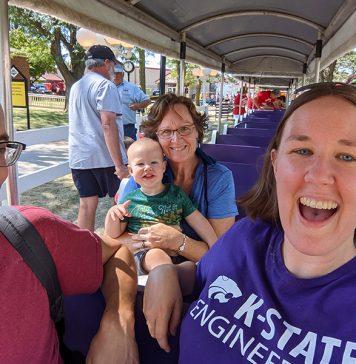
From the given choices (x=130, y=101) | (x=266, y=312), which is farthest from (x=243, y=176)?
(x=130, y=101)

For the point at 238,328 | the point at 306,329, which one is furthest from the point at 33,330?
the point at 306,329

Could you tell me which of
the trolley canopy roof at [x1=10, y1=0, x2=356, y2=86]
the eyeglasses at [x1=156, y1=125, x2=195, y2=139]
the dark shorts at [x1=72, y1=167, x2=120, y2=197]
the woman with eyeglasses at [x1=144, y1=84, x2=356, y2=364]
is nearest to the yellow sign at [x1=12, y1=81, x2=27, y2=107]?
the trolley canopy roof at [x1=10, y1=0, x2=356, y2=86]

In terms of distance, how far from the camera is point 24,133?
6.53 meters

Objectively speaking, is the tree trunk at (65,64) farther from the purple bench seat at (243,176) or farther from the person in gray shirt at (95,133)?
the purple bench seat at (243,176)

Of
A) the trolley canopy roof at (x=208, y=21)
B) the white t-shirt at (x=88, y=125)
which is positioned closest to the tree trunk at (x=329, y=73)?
the trolley canopy roof at (x=208, y=21)

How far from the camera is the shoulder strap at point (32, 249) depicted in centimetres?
115

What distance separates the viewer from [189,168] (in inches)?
98.3

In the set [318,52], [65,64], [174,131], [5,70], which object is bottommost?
[174,131]

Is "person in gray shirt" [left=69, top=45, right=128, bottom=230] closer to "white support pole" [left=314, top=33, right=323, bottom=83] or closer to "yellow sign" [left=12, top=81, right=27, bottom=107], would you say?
"white support pole" [left=314, top=33, right=323, bottom=83]

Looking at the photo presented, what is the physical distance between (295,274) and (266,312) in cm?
16

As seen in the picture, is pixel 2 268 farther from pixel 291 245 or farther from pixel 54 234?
pixel 291 245

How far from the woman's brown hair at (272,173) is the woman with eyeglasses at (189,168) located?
26.9 inches

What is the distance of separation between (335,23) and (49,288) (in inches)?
132

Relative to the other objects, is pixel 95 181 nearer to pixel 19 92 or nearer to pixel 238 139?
pixel 238 139
